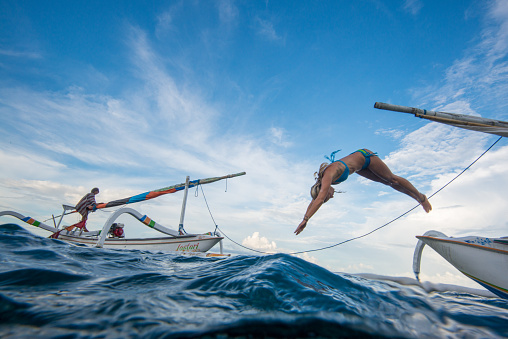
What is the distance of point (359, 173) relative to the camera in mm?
6766

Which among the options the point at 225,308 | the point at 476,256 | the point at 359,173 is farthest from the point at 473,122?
the point at 225,308

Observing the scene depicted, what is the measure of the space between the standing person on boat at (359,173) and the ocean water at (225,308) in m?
2.71

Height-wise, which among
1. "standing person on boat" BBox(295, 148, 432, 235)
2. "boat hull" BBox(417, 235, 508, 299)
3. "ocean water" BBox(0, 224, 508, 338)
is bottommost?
"ocean water" BBox(0, 224, 508, 338)

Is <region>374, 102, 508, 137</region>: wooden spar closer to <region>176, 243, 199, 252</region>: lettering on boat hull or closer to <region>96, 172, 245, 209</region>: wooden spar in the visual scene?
<region>176, 243, 199, 252</region>: lettering on boat hull

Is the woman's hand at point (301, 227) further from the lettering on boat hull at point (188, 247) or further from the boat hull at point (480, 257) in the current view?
the lettering on boat hull at point (188, 247)

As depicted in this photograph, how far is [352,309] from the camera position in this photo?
2.18 m

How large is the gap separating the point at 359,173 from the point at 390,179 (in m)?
0.79

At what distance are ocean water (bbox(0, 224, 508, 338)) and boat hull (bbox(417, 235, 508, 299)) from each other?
151 cm

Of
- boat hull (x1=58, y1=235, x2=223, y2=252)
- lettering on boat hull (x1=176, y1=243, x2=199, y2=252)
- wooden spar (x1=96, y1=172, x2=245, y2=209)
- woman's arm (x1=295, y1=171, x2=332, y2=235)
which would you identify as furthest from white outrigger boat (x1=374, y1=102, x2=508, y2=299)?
wooden spar (x1=96, y1=172, x2=245, y2=209)

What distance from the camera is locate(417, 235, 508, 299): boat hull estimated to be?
3943 millimetres

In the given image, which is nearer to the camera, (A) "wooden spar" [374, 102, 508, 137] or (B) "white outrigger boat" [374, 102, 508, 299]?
(B) "white outrigger boat" [374, 102, 508, 299]

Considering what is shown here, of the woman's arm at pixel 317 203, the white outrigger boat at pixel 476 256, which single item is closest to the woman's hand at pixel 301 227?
the woman's arm at pixel 317 203

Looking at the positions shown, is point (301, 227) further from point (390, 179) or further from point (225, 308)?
point (225, 308)

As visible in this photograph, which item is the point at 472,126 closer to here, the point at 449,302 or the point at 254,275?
the point at 449,302
